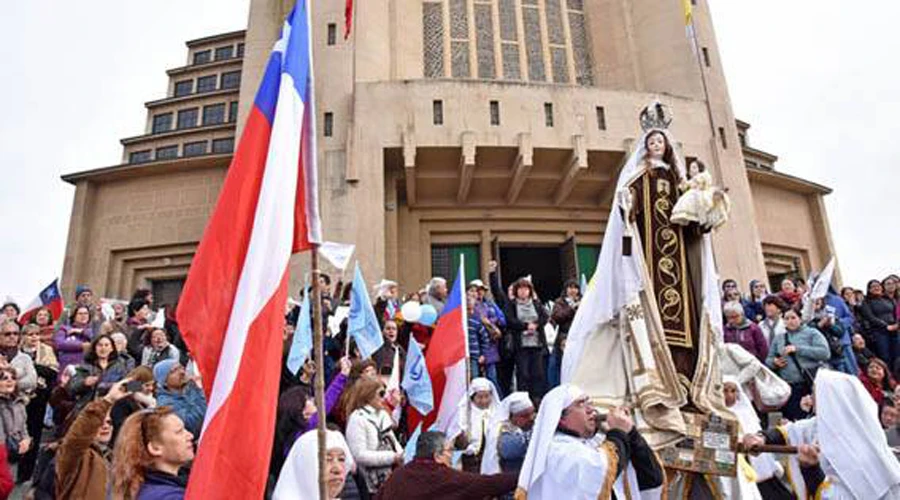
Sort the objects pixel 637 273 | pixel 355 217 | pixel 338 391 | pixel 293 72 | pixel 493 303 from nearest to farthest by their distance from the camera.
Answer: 1. pixel 293 72
2. pixel 637 273
3. pixel 338 391
4. pixel 493 303
5. pixel 355 217

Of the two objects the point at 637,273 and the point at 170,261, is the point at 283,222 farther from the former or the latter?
the point at 170,261

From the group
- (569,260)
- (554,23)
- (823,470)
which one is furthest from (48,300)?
(554,23)

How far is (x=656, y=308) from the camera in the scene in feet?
16.7

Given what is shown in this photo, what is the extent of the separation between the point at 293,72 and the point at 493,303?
575 centimetres

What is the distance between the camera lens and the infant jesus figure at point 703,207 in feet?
17.6

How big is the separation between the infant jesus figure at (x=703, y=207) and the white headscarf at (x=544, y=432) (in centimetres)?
287

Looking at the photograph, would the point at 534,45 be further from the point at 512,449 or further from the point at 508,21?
the point at 512,449

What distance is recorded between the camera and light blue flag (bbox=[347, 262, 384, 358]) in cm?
679

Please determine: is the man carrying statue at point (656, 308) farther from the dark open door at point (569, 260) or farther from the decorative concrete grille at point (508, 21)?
the decorative concrete grille at point (508, 21)

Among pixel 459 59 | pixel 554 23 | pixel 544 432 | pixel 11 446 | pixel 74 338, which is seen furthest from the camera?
pixel 554 23

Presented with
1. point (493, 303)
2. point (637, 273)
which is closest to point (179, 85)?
point (493, 303)

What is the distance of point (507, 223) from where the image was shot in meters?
17.3

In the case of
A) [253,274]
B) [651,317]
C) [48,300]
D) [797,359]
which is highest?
[48,300]

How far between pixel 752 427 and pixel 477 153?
455 inches
